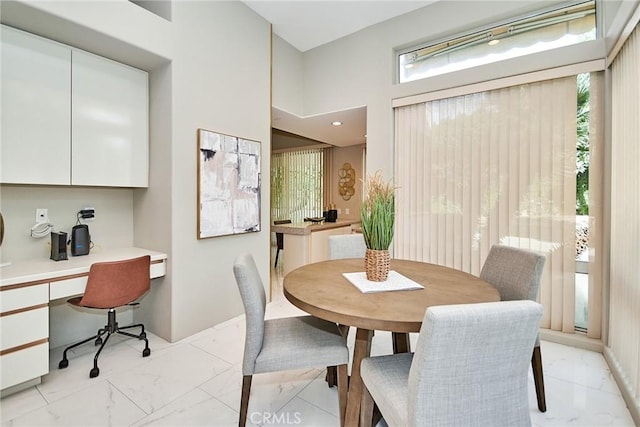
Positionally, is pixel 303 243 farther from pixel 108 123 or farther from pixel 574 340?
pixel 574 340

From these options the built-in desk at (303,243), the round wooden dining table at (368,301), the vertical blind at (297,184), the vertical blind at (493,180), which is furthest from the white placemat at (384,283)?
the vertical blind at (297,184)

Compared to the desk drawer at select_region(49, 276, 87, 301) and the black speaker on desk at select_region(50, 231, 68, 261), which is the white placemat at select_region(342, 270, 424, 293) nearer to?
the desk drawer at select_region(49, 276, 87, 301)

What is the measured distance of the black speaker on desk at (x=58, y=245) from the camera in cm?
231

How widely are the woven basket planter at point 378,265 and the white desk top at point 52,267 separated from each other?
74.0 inches

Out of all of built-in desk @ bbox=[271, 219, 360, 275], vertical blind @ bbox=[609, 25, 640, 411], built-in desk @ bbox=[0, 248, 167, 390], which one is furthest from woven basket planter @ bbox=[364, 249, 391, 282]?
built-in desk @ bbox=[271, 219, 360, 275]

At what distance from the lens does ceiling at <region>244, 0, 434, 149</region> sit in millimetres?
3158

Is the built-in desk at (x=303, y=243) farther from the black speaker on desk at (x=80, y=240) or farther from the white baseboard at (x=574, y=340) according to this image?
the white baseboard at (x=574, y=340)

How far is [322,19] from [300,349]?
3455mm

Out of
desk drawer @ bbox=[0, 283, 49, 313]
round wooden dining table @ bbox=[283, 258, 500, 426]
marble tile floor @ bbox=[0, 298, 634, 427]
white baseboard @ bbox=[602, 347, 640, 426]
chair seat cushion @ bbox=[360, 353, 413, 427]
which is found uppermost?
round wooden dining table @ bbox=[283, 258, 500, 426]

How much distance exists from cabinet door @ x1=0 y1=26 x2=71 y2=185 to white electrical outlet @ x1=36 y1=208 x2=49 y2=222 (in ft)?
1.21

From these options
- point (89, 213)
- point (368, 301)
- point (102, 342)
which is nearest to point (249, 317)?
point (368, 301)

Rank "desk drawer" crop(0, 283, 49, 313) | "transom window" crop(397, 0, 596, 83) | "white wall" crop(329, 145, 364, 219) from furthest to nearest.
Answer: "white wall" crop(329, 145, 364, 219)
"transom window" crop(397, 0, 596, 83)
"desk drawer" crop(0, 283, 49, 313)

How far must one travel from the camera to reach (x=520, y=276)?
5.99 ft

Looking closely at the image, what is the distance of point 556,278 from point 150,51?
3880 millimetres
